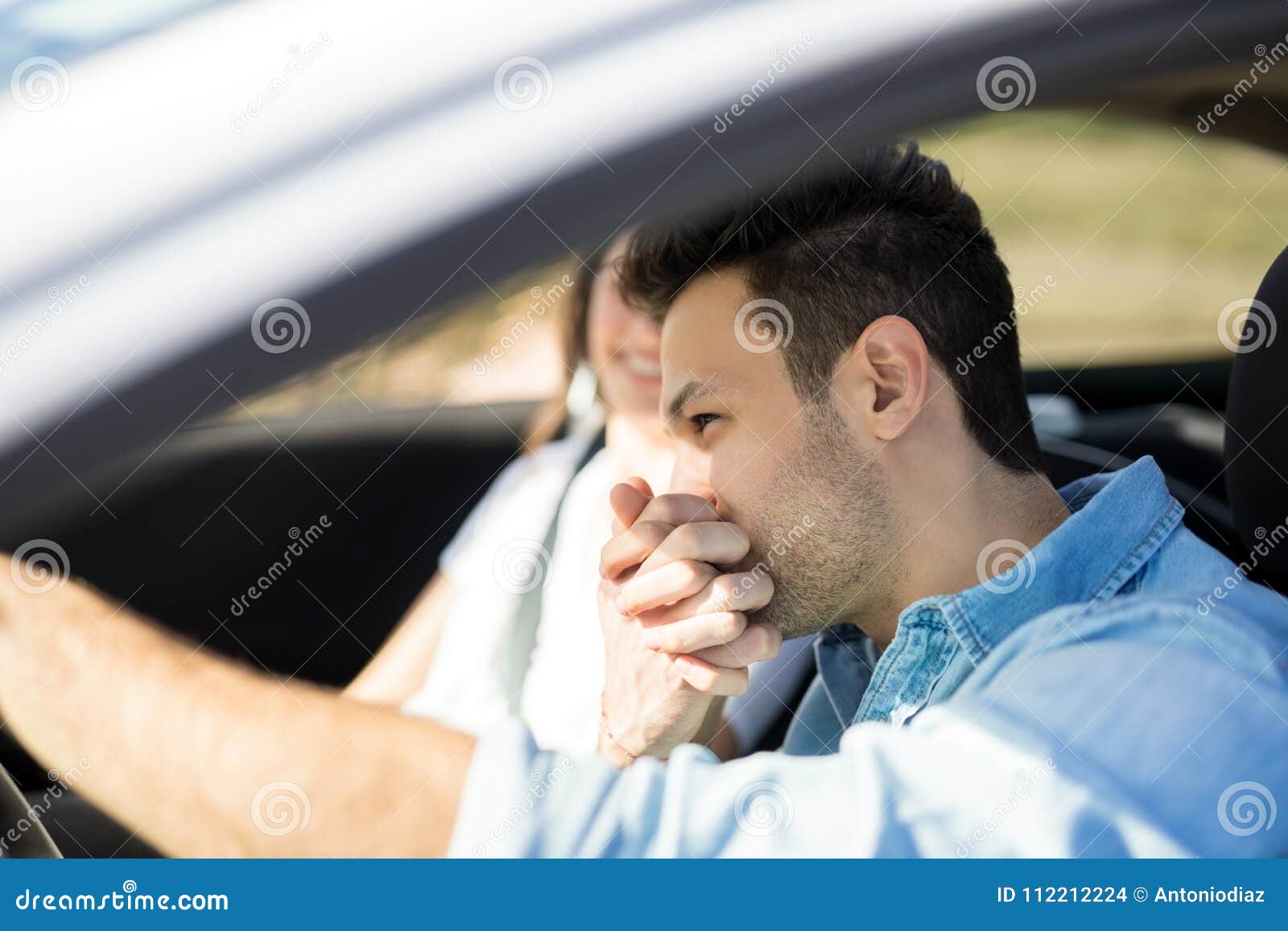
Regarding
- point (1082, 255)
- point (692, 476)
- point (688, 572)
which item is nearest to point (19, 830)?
point (688, 572)

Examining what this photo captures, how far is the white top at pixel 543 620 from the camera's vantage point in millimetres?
2240

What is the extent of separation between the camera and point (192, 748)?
1.12 metres

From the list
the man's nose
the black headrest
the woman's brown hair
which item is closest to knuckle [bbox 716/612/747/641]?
Result: the man's nose

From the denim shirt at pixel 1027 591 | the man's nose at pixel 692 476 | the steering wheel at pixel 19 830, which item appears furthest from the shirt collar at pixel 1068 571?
the steering wheel at pixel 19 830

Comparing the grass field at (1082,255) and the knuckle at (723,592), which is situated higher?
the grass field at (1082,255)

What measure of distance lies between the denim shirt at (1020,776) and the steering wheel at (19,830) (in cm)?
45

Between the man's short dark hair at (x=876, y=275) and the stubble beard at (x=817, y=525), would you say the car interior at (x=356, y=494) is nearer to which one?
the man's short dark hair at (x=876, y=275)

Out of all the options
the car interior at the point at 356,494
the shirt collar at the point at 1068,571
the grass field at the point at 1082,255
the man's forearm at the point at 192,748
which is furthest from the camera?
the car interior at the point at 356,494

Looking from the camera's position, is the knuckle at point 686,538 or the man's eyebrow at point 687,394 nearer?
the knuckle at point 686,538

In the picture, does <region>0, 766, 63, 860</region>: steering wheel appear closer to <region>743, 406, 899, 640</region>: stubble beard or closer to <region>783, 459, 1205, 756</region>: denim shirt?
<region>743, 406, 899, 640</region>: stubble beard

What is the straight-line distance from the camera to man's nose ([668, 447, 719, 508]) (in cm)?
178

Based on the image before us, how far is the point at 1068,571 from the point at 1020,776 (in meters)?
0.39

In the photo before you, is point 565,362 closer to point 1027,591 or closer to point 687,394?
point 687,394

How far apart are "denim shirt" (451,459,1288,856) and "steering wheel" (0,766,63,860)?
0.45 meters
